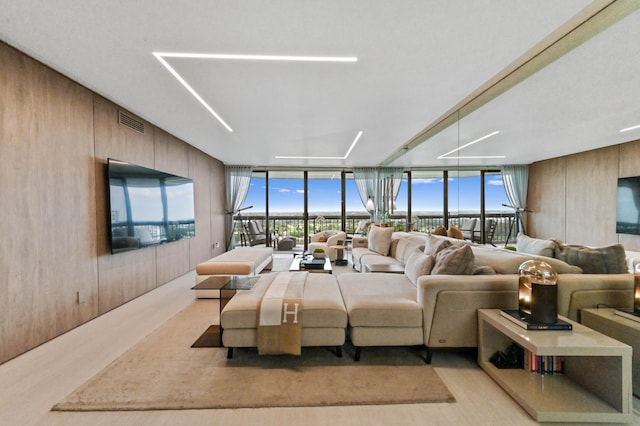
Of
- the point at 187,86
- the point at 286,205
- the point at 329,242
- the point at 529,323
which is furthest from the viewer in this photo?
the point at 286,205

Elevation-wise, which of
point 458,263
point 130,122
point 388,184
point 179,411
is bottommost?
point 179,411

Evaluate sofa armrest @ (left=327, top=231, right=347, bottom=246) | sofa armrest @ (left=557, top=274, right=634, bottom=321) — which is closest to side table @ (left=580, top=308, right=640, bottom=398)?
sofa armrest @ (left=557, top=274, right=634, bottom=321)

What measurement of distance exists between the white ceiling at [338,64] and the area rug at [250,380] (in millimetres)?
2520

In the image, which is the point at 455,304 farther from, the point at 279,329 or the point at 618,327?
the point at 279,329

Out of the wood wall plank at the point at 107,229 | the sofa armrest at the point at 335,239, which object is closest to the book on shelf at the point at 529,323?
the wood wall plank at the point at 107,229

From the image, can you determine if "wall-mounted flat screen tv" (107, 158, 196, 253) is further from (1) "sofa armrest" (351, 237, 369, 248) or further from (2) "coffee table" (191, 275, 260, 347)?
(1) "sofa armrest" (351, 237, 369, 248)

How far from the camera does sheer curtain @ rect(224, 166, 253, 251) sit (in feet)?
24.3

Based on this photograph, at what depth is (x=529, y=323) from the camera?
174 cm

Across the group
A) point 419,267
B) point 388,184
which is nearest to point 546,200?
point 388,184

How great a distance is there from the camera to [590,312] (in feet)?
6.44

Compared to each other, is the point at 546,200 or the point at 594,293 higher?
the point at 546,200

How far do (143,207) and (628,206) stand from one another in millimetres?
8009

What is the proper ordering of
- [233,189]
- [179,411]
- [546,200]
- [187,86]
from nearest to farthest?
[179,411] < [187,86] < [546,200] < [233,189]

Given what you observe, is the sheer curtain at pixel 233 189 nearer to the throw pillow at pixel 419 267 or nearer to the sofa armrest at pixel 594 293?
the throw pillow at pixel 419 267
